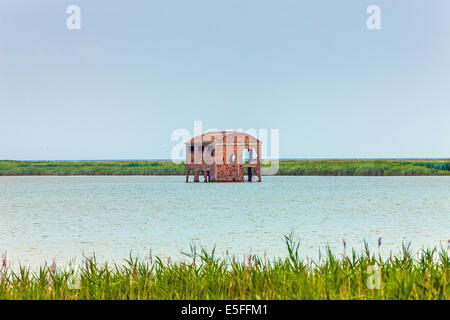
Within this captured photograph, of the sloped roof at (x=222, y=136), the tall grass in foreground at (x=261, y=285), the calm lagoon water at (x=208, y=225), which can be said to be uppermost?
the sloped roof at (x=222, y=136)

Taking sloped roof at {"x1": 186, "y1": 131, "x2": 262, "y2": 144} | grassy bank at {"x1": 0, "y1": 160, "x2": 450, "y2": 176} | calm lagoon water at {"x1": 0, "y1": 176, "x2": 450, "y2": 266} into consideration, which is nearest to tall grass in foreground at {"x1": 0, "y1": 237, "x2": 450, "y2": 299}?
calm lagoon water at {"x1": 0, "y1": 176, "x2": 450, "y2": 266}

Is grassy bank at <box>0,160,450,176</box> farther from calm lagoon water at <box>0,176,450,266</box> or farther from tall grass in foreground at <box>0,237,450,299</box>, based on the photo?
tall grass in foreground at <box>0,237,450,299</box>

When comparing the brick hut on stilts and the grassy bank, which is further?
the grassy bank

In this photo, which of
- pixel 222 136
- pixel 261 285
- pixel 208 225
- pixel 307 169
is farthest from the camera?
pixel 307 169

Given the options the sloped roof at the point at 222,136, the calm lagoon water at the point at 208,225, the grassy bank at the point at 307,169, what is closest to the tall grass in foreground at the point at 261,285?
the calm lagoon water at the point at 208,225

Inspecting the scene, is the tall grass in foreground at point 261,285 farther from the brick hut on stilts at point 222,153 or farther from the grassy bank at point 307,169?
the grassy bank at point 307,169

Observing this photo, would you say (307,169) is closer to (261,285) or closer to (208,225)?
(208,225)

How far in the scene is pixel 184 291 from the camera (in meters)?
5.78

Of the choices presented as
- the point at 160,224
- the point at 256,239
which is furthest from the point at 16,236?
the point at 256,239

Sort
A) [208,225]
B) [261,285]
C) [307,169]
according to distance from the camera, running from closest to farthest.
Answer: [261,285], [208,225], [307,169]

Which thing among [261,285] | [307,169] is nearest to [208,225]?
[261,285]

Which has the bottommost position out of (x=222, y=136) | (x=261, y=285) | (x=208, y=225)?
(x=208, y=225)

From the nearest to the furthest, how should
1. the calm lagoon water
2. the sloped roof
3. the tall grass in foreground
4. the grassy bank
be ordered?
the tall grass in foreground → the calm lagoon water → the sloped roof → the grassy bank
